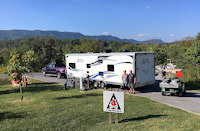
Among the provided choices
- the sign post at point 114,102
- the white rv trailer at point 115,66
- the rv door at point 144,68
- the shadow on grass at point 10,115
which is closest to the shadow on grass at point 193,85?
the white rv trailer at point 115,66

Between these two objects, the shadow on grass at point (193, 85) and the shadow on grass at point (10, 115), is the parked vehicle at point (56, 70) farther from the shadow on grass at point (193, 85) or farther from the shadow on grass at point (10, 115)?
the shadow on grass at point (193, 85)

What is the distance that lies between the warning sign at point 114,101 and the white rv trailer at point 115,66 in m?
6.35

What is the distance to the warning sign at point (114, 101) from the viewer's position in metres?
5.45

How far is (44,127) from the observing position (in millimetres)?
5426

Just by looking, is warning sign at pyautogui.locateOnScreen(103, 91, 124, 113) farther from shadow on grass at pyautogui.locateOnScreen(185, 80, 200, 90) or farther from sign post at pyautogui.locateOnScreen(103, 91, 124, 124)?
shadow on grass at pyautogui.locateOnScreen(185, 80, 200, 90)

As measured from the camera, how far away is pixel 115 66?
12.6 meters

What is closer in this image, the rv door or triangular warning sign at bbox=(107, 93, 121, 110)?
triangular warning sign at bbox=(107, 93, 121, 110)

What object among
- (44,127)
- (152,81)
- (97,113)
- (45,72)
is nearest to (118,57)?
(152,81)

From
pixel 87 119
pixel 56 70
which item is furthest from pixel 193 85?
pixel 56 70

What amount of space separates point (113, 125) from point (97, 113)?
1476 mm

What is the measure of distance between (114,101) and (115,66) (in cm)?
718

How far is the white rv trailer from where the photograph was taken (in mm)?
11752

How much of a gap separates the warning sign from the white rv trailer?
20.8 feet

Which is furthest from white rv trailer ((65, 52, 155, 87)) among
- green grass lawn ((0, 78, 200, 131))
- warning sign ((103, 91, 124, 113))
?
warning sign ((103, 91, 124, 113))
